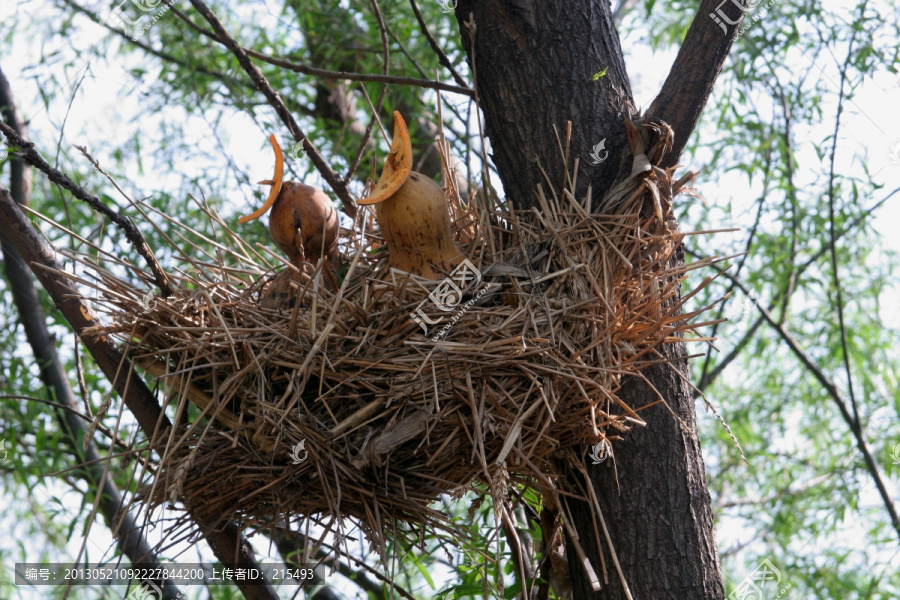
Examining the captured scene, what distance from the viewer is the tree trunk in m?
1.59

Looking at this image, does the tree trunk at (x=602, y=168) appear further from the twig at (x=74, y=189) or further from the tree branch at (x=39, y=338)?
the tree branch at (x=39, y=338)

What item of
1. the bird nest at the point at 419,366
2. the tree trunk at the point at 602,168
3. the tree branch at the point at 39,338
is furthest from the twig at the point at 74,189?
the tree branch at the point at 39,338

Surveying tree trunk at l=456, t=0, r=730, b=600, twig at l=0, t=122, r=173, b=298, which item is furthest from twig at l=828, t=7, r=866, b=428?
twig at l=0, t=122, r=173, b=298

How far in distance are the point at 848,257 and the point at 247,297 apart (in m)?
3.31

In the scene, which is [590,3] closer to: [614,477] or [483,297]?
[483,297]

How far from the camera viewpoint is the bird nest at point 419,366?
140cm

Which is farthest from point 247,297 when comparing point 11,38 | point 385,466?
point 11,38

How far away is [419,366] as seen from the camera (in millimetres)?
1394

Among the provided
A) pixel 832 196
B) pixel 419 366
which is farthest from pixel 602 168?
pixel 832 196

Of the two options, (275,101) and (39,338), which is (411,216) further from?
(39,338)

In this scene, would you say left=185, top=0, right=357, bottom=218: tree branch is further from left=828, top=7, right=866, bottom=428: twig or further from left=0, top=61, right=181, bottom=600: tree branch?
left=828, top=7, right=866, bottom=428: twig

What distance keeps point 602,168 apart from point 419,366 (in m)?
0.61

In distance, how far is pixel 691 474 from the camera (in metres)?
1.63

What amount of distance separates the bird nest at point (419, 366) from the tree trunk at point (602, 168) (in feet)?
0.25
